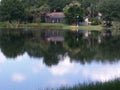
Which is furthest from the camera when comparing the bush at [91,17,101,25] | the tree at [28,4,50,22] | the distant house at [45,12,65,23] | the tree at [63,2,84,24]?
the distant house at [45,12,65,23]

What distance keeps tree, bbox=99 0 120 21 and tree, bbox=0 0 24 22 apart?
16.6m

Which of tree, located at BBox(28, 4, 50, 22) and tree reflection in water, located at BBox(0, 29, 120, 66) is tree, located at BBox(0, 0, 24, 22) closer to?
tree, located at BBox(28, 4, 50, 22)

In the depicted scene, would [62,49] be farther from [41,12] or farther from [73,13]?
[41,12]

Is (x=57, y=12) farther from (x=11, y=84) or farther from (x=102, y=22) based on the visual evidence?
(x=11, y=84)

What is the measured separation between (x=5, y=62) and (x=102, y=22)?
55.1 meters

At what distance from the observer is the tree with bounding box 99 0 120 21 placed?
72812 millimetres

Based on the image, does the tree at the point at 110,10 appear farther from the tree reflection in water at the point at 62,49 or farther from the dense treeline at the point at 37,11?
the tree reflection in water at the point at 62,49

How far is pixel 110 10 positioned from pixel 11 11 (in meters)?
20.2

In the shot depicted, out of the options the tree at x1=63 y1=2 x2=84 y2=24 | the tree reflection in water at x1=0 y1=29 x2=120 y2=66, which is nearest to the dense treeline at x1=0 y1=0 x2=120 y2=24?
the tree at x1=63 y1=2 x2=84 y2=24

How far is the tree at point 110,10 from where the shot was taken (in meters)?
72.8

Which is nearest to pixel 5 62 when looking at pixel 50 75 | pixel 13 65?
pixel 13 65

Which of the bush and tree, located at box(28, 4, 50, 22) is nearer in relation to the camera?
the bush

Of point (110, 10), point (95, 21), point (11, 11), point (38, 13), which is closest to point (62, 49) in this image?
point (110, 10)

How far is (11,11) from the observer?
253 feet
